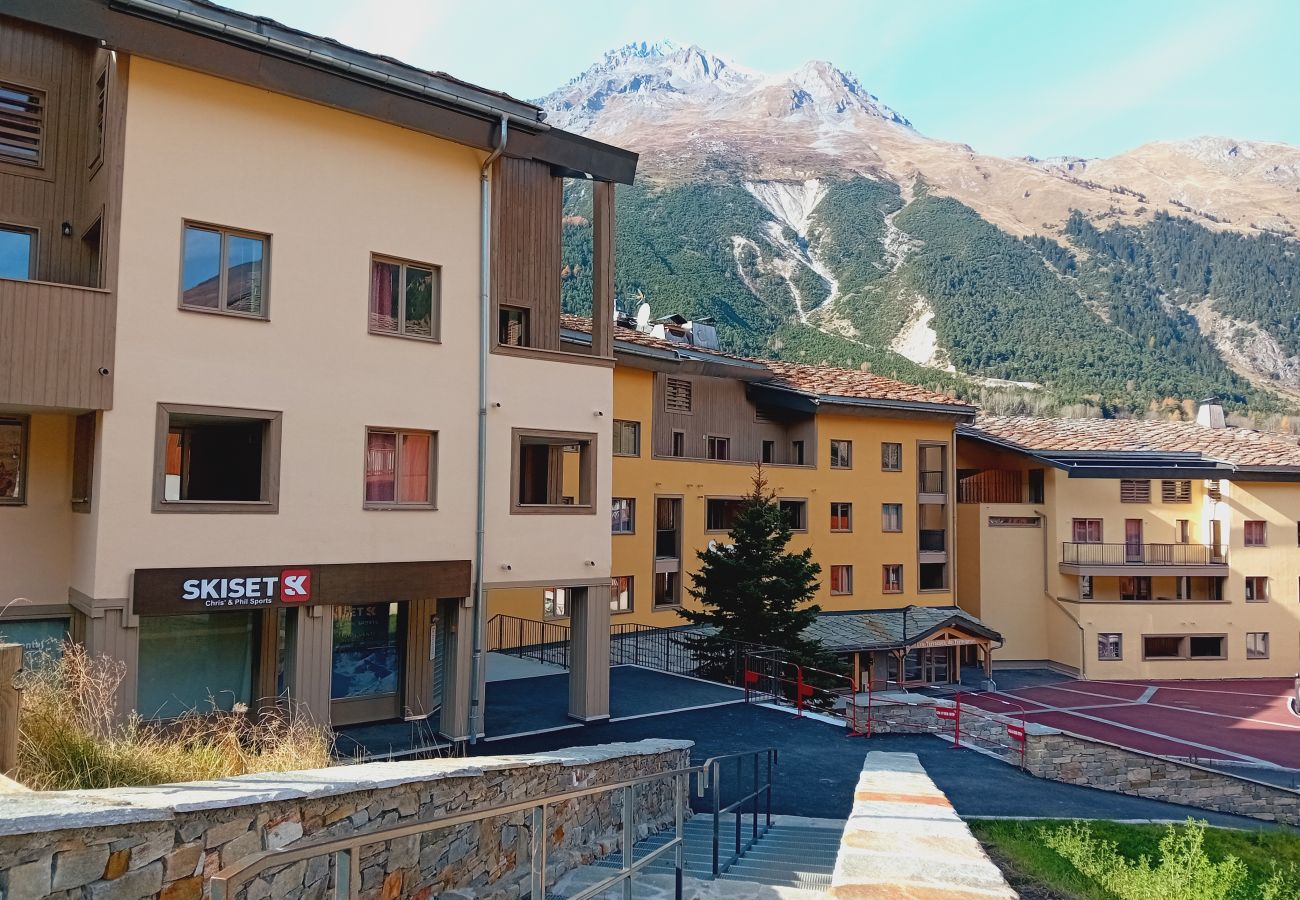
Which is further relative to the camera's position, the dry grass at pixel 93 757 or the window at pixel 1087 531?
the window at pixel 1087 531

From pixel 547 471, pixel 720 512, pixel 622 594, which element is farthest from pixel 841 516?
pixel 547 471

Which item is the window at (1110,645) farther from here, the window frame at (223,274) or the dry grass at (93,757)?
the dry grass at (93,757)

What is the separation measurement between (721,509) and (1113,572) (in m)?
17.1

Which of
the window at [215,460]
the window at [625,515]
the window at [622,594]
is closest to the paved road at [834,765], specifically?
the window at [215,460]

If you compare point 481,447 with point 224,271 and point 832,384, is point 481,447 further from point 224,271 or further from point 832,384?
point 832,384

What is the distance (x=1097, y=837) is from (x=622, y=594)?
19528 mm

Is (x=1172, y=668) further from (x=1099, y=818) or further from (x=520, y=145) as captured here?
(x=520, y=145)

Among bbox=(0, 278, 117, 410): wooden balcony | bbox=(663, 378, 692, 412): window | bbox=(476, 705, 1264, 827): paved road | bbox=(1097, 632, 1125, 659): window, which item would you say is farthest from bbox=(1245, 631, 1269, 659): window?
bbox=(0, 278, 117, 410): wooden balcony

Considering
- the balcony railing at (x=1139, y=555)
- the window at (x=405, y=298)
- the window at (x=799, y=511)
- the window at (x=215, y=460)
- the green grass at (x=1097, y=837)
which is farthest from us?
the balcony railing at (x=1139, y=555)

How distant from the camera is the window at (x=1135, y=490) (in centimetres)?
3894

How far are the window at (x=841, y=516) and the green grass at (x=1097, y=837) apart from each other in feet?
69.8

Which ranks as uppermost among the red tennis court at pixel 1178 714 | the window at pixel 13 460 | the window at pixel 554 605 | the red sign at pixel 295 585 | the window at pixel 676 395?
the window at pixel 676 395

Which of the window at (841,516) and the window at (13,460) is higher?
the window at (13,460)

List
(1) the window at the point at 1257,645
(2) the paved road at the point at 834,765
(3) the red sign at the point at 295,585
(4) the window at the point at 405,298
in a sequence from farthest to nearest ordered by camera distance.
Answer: (1) the window at the point at 1257,645
(4) the window at the point at 405,298
(2) the paved road at the point at 834,765
(3) the red sign at the point at 295,585
